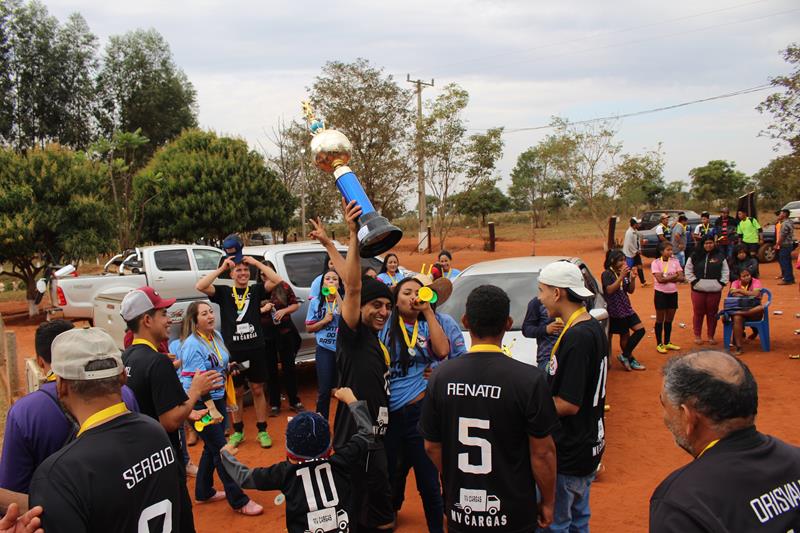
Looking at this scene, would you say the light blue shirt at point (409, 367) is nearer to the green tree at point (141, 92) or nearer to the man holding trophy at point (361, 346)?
the man holding trophy at point (361, 346)

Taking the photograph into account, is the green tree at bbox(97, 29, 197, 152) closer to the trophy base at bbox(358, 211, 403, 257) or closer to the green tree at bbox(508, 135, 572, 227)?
the green tree at bbox(508, 135, 572, 227)

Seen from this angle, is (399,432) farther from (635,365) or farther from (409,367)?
(635,365)

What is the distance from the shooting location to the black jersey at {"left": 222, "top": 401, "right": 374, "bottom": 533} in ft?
9.37

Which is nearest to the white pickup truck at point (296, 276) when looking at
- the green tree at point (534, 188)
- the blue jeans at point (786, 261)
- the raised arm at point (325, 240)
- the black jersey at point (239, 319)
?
the black jersey at point (239, 319)

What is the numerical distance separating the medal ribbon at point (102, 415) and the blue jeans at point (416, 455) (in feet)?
6.79

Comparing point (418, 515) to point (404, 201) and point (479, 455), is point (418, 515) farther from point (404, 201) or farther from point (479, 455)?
point (404, 201)

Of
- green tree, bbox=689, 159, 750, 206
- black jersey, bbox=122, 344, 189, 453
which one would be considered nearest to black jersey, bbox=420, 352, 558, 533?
black jersey, bbox=122, 344, 189, 453

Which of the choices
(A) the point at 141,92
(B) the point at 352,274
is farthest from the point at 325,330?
(A) the point at 141,92

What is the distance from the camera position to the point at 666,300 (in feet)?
30.8

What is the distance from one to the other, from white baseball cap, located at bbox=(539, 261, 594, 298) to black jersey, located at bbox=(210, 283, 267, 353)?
372 centimetres

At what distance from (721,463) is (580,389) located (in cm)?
151

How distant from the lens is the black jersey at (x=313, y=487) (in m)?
2.86

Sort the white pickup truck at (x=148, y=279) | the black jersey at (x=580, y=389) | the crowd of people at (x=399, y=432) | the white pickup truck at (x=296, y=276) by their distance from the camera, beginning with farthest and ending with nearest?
the white pickup truck at (x=148, y=279)
the white pickup truck at (x=296, y=276)
the black jersey at (x=580, y=389)
the crowd of people at (x=399, y=432)

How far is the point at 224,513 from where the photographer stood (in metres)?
5.08
